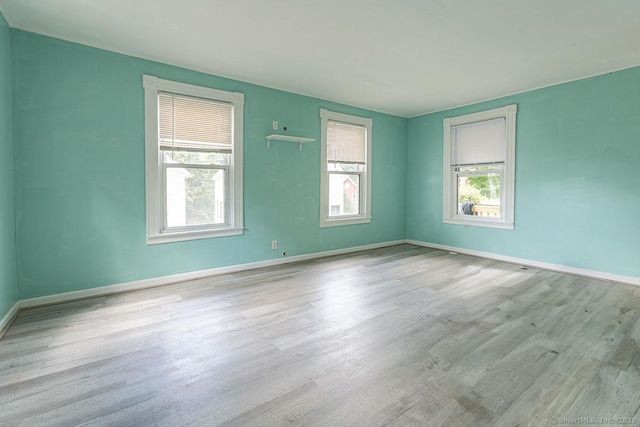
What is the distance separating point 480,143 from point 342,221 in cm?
278

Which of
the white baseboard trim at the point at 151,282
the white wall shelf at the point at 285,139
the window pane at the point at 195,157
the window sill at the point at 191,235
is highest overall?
the white wall shelf at the point at 285,139

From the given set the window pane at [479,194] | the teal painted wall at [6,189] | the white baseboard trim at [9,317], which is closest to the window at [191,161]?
the teal painted wall at [6,189]

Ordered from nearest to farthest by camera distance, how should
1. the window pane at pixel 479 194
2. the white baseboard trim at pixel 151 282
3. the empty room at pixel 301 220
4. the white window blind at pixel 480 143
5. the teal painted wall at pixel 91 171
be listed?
the empty room at pixel 301 220 → the teal painted wall at pixel 91 171 → the white baseboard trim at pixel 151 282 → the white window blind at pixel 480 143 → the window pane at pixel 479 194

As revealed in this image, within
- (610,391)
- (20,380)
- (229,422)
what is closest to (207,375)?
(229,422)

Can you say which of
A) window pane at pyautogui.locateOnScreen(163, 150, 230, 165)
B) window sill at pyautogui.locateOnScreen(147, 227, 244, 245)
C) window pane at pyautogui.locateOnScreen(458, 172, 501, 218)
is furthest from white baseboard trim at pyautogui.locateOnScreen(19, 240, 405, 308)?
window pane at pyautogui.locateOnScreen(458, 172, 501, 218)

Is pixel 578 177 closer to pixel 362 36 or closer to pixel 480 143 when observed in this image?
pixel 480 143

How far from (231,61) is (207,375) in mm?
3370

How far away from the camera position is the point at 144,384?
1.93 metres

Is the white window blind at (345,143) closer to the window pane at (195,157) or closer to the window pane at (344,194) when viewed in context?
the window pane at (344,194)

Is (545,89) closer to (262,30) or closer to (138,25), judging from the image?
(262,30)

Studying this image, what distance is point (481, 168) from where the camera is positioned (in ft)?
18.1

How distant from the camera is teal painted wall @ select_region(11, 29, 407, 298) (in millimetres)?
3094

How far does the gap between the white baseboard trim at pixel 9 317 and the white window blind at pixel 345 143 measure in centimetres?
435

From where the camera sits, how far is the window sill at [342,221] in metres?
5.43
